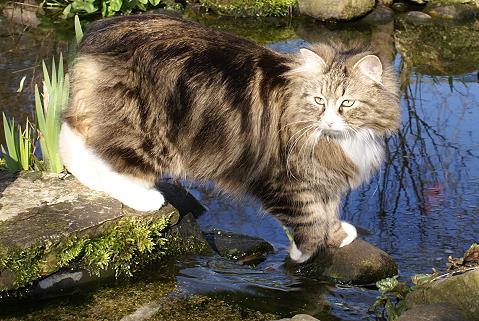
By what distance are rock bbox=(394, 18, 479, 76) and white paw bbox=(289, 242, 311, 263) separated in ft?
13.2

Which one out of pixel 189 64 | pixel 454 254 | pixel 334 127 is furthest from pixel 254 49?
pixel 454 254

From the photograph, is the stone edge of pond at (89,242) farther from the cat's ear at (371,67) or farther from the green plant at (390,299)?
the cat's ear at (371,67)

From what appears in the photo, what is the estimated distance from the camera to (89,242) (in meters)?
4.00

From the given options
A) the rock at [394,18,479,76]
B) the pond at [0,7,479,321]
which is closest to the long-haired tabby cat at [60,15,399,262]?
the pond at [0,7,479,321]

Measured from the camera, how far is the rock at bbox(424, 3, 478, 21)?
10.3 metres

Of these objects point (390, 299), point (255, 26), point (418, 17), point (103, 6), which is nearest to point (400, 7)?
point (418, 17)

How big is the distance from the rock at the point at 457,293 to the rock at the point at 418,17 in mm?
7158

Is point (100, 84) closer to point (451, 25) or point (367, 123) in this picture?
point (367, 123)

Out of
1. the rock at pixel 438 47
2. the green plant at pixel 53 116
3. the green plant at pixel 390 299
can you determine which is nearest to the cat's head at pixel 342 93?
the green plant at pixel 390 299

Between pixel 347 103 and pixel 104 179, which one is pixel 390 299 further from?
pixel 104 179

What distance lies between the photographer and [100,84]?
13.6 ft

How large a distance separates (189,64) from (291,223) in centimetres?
102

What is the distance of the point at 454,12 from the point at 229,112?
275 inches

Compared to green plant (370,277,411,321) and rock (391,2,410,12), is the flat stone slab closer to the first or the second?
green plant (370,277,411,321)
